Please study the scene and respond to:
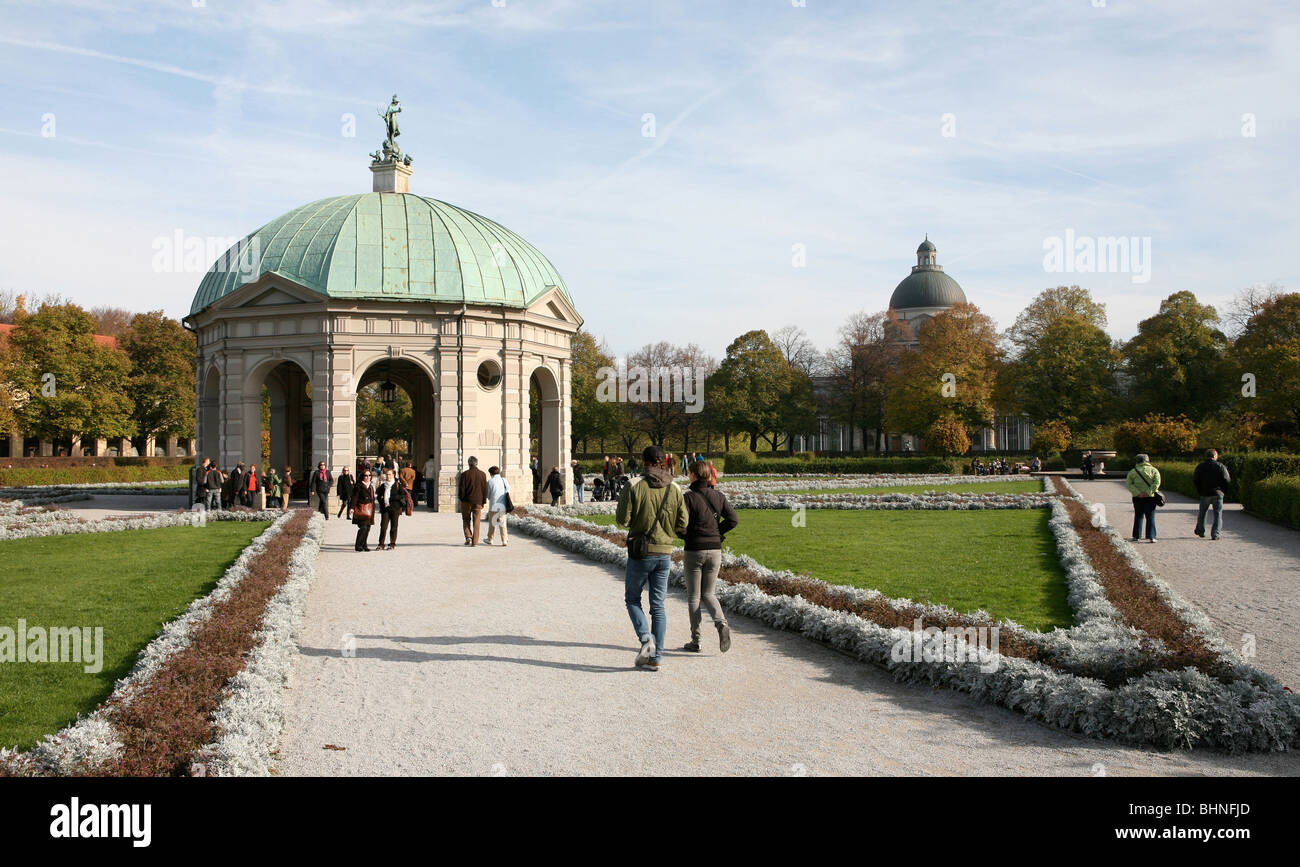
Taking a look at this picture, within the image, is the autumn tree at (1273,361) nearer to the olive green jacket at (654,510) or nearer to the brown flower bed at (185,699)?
the olive green jacket at (654,510)

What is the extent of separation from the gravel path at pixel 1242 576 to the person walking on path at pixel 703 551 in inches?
207

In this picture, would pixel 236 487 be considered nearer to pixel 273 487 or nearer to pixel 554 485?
pixel 273 487

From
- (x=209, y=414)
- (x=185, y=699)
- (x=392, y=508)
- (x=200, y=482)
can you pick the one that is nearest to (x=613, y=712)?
(x=185, y=699)

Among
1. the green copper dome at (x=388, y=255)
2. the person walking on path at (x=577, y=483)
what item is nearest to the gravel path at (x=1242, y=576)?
the person walking on path at (x=577, y=483)

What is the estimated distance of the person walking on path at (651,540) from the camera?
9625 millimetres

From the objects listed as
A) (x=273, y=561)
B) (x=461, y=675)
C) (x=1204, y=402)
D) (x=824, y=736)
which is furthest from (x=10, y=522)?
(x=1204, y=402)

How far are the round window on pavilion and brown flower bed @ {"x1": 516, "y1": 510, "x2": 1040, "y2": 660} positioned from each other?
19.8m

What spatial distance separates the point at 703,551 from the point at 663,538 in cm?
68

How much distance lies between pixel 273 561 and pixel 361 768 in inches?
401

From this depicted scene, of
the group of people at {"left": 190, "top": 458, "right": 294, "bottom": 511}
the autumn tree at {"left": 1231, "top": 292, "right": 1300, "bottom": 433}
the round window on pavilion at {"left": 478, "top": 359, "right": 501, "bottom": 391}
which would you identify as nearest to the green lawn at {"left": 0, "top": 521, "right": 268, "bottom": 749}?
the group of people at {"left": 190, "top": 458, "right": 294, "bottom": 511}

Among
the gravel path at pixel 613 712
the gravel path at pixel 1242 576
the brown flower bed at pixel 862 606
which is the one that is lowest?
the gravel path at pixel 613 712

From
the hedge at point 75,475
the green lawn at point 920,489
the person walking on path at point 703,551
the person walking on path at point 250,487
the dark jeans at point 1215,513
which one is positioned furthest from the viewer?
the hedge at point 75,475

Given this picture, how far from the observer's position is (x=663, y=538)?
9.70m
